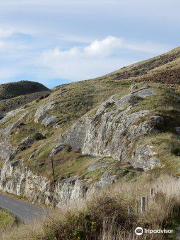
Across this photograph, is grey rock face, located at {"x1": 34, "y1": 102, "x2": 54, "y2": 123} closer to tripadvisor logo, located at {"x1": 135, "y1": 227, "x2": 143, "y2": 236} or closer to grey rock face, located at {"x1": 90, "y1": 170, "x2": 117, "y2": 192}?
grey rock face, located at {"x1": 90, "y1": 170, "x2": 117, "y2": 192}

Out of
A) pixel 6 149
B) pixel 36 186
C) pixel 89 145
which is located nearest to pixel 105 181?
pixel 89 145

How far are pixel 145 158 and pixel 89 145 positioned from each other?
58.4 feet

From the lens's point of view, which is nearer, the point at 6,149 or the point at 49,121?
the point at 6,149

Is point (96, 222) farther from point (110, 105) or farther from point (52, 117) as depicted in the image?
point (52, 117)

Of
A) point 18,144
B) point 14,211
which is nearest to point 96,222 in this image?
point 14,211

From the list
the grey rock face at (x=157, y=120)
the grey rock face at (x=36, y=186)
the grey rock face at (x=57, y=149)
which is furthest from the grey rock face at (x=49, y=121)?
the grey rock face at (x=157, y=120)

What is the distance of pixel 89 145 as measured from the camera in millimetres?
51219

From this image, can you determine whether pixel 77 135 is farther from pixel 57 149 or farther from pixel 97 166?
pixel 97 166

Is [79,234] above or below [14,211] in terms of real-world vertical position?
above

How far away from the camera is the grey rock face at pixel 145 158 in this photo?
32.7m

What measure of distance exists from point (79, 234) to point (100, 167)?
2964 cm

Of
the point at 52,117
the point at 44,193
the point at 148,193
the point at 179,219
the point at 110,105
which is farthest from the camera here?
the point at 52,117

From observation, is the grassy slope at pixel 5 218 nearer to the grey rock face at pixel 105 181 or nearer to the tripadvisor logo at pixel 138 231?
the grey rock face at pixel 105 181

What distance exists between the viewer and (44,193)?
4616 cm
